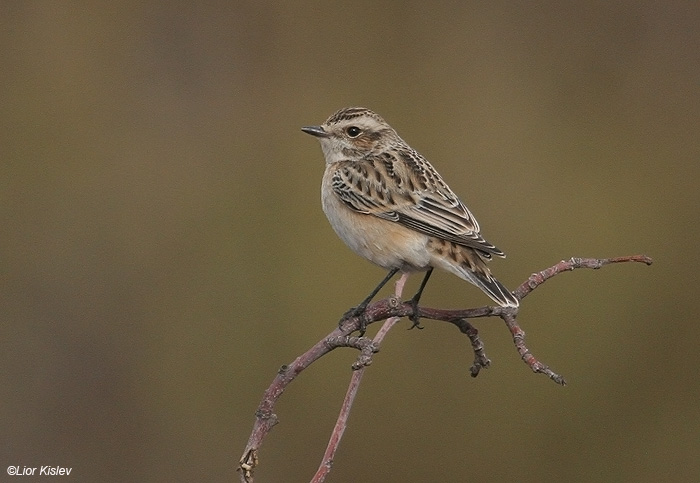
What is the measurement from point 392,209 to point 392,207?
0.07 ft

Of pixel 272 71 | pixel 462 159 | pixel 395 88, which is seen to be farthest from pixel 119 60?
pixel 462 159

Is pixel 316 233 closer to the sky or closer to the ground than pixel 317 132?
closer to the ground

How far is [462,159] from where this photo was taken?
33.7 ft

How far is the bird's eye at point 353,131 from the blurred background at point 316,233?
2.25m

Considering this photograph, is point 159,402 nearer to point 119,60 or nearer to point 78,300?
point 78,300

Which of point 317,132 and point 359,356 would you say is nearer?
point 359,356

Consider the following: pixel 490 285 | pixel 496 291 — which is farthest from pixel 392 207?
pixel 496 291

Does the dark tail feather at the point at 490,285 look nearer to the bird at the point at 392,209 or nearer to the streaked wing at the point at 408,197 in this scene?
the bird at the point at 392,209

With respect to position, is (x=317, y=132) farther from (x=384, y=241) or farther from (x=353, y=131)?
(x=384, y=241)

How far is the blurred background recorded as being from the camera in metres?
8.30

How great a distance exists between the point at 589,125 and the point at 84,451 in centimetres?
562

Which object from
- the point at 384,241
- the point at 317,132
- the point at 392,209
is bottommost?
the point at 384,241

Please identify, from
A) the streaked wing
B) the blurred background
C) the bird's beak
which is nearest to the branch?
the streaked wing

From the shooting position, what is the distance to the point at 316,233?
31.3 feet
